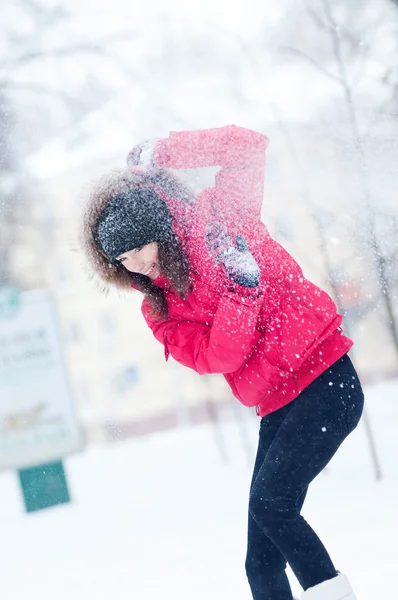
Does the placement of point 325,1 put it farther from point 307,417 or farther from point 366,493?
point 307,417

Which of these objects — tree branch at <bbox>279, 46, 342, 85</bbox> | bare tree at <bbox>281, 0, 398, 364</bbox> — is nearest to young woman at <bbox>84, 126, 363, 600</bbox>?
bare tree at <bbox>281, 0, 398, 364</bbox>

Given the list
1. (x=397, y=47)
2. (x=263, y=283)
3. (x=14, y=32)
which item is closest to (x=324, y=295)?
(x=263, y=283)

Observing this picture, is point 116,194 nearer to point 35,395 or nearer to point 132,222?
point 132,222

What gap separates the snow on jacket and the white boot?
27 cm

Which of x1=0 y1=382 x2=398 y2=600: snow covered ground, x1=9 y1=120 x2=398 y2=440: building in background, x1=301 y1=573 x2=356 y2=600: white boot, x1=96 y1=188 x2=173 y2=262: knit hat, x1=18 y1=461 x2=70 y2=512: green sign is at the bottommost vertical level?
x1=0 y1=382 x2=398 y2=600: snow covered ground

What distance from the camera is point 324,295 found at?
110cm

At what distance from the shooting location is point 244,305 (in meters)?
1.05

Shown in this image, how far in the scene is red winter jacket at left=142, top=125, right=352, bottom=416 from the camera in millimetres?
1062

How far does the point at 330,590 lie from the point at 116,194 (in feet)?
2.25

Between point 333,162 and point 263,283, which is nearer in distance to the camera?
point 263,283

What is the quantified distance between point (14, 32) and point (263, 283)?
288 cm

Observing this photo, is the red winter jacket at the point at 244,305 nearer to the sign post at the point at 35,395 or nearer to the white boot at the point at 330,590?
the white boot at the point at 330,590

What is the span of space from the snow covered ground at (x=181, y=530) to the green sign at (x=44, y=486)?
0.23 feet

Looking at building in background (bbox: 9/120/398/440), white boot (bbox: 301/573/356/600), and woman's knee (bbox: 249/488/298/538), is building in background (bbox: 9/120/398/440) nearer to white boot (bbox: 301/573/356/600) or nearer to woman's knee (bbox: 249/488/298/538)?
woman's knee (bbox: 249/488/298/538)
